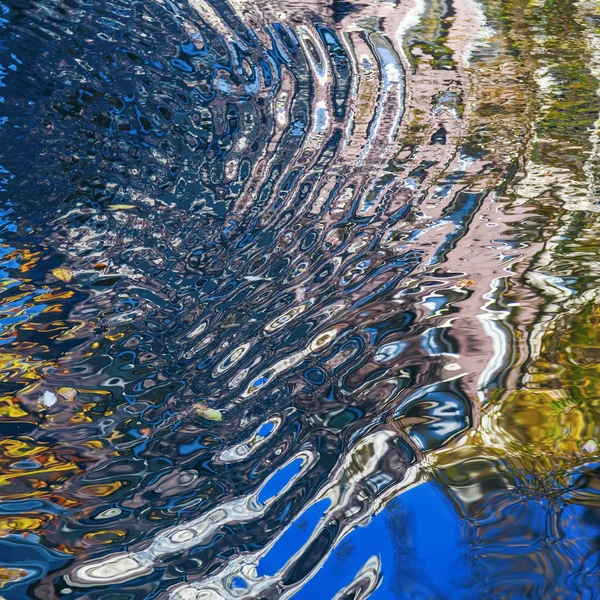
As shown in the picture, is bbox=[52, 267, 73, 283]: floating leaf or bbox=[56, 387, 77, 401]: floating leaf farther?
bbox=[52, 267, 73, 283]: floating leaf

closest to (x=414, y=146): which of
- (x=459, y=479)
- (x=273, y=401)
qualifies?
(x=273, y=401)

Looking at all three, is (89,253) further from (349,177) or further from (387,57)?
(387,57)

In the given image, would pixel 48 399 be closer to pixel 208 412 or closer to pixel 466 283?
pixel 208 412

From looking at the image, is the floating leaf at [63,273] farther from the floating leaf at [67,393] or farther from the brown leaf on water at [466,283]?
the brown leaf on water at [466,283]

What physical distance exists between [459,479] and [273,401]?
2.36 feet

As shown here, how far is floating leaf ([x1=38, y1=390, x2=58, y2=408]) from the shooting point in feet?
7.62

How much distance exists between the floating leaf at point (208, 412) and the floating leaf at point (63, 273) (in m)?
1.12

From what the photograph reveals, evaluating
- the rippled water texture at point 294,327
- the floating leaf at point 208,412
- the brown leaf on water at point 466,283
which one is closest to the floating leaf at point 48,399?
the rippled water texture at point 294,327

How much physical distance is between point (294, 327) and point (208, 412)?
1.77 ft

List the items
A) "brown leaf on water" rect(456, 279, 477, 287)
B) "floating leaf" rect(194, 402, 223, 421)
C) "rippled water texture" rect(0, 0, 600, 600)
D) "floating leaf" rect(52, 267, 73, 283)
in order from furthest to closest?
"floating leaf" rect(52, 267, 73, 283)
"brown leaf on water" rect(456, 279, 477, 287)
"floating leaf" rect(194, 402, 223, 421)
"rippled water texture" rect(0, 0, 600, 600)

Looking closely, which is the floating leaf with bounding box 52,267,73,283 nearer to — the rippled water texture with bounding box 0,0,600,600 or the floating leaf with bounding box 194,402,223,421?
the rippled water texture with bounding box 0,0,600,600

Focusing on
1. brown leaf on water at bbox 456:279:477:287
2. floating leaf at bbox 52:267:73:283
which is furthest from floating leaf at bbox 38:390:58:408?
brown leaf on water at bbox 456:279:477:287

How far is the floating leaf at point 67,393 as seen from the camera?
92.7 inches

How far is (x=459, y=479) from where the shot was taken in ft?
6.32
